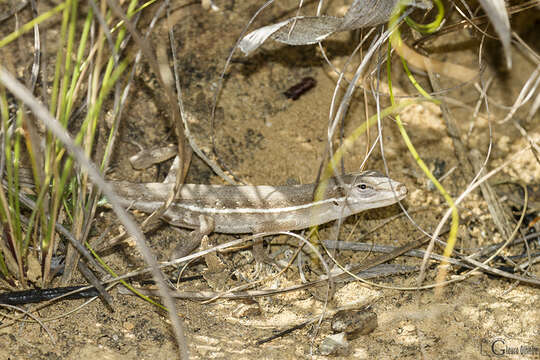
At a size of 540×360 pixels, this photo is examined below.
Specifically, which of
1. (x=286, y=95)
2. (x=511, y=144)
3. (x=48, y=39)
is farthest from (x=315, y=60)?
(x=48, y=39)

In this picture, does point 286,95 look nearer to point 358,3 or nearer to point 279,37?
point 279,37

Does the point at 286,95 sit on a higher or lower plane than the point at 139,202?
higher

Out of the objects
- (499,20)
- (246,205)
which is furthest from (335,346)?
(499,20)

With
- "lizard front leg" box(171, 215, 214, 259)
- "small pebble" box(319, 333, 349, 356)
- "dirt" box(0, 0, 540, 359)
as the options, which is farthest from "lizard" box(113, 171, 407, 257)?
"small pebble" box(319, 333, 349, 356)

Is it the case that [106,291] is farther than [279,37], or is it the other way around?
[279,37]

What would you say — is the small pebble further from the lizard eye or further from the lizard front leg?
the lizard front leg

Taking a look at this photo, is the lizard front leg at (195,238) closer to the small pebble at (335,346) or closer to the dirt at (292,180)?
the dirt at (292,180)

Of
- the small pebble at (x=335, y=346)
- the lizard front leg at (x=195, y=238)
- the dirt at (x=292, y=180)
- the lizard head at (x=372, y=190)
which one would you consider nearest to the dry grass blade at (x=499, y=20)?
the dirt at (x=292, y=180)

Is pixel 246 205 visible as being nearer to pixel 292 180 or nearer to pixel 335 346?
pixel 292 180
